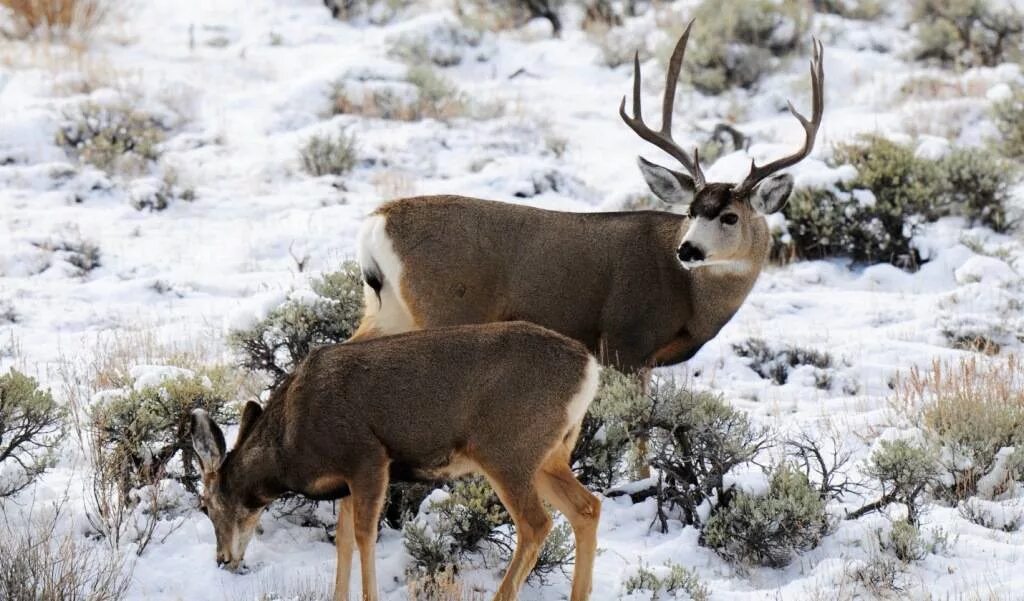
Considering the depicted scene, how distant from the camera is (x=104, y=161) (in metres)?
13.8

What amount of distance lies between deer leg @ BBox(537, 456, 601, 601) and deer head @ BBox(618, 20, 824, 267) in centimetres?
217

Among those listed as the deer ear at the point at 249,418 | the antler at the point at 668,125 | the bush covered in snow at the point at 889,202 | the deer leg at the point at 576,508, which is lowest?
the bush covered in snow at the point at 889,202

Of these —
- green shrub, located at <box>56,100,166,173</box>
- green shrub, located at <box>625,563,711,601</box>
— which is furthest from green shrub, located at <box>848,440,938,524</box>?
green shrub, located at <box>56,100,166,173</box>

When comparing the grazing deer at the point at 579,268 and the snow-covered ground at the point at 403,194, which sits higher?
the grazing deer at the point at 579,268

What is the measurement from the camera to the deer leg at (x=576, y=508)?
→ 619 cm

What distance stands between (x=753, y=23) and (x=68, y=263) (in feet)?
33.5

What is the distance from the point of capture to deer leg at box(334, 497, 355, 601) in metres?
6.21

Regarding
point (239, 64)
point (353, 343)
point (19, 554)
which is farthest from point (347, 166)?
point (19, 554)

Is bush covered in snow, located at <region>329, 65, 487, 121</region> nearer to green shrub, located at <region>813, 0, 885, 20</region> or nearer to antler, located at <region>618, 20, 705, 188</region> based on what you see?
antler, located at <region>618, 20, 705, 188</region>

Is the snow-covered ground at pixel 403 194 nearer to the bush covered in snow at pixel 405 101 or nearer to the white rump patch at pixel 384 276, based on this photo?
the bush covered in snow at pixel 405 101

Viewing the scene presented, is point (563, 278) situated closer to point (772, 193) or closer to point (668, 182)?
point (668, 182)

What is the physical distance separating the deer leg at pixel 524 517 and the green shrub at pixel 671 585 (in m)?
0.66

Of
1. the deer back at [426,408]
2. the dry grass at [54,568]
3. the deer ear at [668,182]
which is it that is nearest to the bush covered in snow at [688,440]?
the deer back at [426,408]

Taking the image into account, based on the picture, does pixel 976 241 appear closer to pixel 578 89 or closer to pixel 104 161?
pixel 578 89
